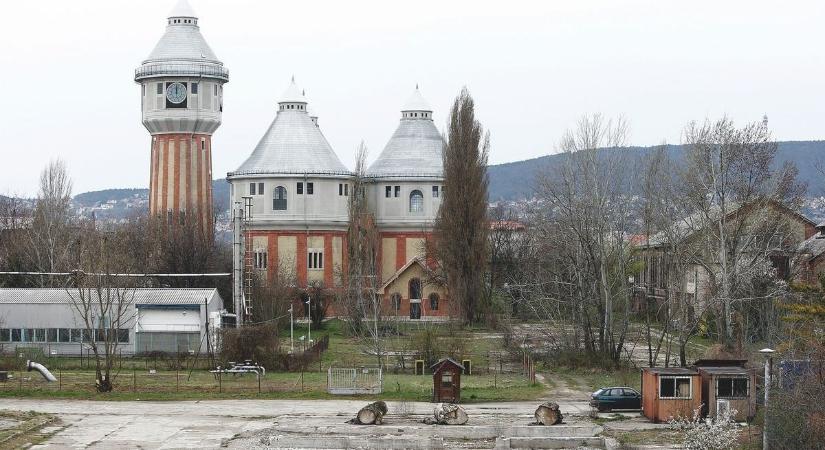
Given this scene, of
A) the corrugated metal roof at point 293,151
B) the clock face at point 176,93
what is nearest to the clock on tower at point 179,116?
the clock face at point 176,93

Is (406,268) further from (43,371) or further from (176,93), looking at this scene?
(43,371)

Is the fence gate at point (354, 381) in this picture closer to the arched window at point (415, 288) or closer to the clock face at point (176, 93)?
the arched window at point (415, 288)

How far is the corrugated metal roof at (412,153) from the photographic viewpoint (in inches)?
2916

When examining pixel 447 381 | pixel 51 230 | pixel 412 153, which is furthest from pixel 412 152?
pixel 447 381

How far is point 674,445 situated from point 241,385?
53.3 ft

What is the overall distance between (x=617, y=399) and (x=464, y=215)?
26.1 m

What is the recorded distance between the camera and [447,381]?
4038 cm

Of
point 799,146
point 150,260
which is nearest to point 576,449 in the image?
point 150,260

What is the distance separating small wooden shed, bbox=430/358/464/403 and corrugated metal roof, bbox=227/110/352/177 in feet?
105

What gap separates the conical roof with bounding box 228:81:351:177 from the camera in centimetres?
7144

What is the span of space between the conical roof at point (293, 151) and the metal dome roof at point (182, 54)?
3915 mm

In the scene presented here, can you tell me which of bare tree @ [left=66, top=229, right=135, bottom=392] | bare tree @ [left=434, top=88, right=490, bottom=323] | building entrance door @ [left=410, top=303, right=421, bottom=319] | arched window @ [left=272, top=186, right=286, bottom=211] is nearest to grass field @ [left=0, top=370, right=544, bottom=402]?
bare tree @ [left=66, top=229, right=135, bottom=392]

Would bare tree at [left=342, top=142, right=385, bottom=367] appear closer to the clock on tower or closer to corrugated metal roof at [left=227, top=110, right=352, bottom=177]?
corrugated metal roof at [left=227, top=110, right=352, bottom=177]

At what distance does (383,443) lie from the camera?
3262 cm
